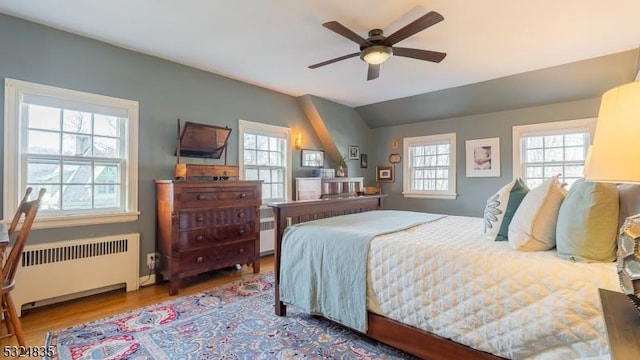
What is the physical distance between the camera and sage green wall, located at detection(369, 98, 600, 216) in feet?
14.2

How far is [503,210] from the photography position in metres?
1.92

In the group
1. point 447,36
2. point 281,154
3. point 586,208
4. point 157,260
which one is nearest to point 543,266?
point 586,208

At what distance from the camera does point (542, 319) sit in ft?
4.52

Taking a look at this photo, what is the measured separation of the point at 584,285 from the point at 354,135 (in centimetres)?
469

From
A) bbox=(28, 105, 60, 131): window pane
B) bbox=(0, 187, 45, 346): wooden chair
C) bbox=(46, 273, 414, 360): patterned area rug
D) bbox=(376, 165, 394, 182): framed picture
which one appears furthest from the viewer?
bbox=(376, 165, 394, 182): framed picture

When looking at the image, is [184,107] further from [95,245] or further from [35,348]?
[35,348]

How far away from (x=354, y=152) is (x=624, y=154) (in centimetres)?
500

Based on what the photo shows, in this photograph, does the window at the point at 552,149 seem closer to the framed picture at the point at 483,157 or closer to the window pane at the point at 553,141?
the window pane at the point at 553,141

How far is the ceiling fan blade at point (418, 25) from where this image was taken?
213 centimetres

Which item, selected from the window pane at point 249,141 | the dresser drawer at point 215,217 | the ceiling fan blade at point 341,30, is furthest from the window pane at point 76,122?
the ceiling fan blade at point 341,30

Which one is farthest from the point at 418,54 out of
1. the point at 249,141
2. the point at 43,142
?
the point at 43,142

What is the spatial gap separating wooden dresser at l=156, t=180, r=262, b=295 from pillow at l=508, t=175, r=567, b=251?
278 centimetres

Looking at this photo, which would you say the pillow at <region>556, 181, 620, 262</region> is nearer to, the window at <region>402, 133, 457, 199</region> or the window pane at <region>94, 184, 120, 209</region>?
the window pane at <region>94, 184, 120, 209</region>

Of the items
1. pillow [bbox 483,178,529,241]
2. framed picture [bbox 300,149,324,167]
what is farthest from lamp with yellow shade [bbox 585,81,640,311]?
framed picture [bbox 300,149,324,167]
